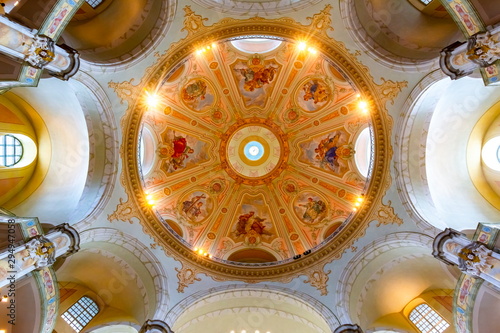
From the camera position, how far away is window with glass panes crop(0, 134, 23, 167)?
592 inches

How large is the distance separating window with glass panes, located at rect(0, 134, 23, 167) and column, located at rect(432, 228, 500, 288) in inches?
657

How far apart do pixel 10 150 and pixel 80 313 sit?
7395 millimetres

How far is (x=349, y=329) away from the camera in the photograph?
1421cm

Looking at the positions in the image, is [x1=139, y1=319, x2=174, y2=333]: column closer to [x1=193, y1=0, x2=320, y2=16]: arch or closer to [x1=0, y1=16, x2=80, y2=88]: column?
[x1=0, y1=16, x2=80, y2=88]: column

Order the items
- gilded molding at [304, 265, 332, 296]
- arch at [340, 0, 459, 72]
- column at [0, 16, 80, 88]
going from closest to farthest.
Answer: column at [0, 16, 80, 88], arch at [340, 0, 459, 72], gilded molding at [304, 265, 332, 296]

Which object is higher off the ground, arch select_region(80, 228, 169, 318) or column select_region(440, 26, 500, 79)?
column select_region(440, 26, 500, 79)

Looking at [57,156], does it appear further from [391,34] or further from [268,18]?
[391,34]

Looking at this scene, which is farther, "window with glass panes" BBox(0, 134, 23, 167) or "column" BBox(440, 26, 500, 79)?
"window with glass panes" BBox(0, 134, 23, 167)

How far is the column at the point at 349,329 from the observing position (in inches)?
558

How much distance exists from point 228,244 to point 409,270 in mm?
9455

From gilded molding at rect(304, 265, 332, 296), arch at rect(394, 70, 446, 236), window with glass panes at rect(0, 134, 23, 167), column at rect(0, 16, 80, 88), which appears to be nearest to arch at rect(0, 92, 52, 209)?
window with glass panes at rect(0, 134, 23, 167)

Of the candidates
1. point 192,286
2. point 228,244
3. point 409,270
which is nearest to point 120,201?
point 192,286

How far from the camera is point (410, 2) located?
14.7m

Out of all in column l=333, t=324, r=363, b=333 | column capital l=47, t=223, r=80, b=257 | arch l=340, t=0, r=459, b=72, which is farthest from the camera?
arch l=340, t=0, r=459, b=72
